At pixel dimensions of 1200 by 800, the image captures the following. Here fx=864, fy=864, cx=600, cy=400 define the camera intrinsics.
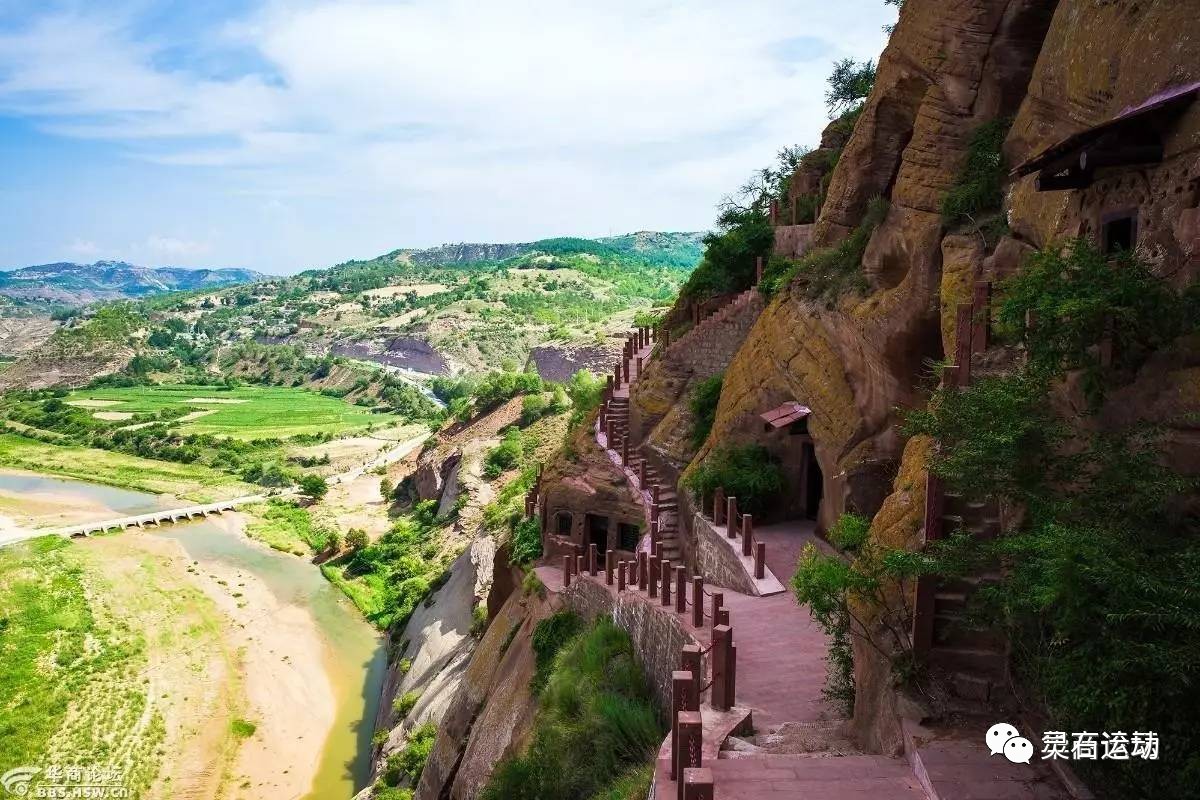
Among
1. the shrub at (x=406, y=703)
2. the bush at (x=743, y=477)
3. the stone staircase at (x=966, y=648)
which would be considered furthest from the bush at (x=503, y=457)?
the stone staircase at (x=966, y=648)

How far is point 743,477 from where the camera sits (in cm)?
1897

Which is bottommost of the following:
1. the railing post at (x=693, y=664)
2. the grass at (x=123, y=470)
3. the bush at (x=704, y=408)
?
the grass at (x=123, y=470)

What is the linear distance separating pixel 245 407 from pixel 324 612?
79.2m

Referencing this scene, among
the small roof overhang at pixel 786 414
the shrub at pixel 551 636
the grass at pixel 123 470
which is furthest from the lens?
the grass at pixel 123 470

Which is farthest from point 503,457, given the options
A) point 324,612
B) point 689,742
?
point 689,742

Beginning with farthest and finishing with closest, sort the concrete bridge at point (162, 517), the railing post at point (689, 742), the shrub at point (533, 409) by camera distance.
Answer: the concrete bridge at point (162, 517) → the shrub at point (533, 409) → the railing post at point (689, 742)

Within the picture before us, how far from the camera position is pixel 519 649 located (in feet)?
67.1

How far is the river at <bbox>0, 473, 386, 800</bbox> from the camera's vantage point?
28.9 meters

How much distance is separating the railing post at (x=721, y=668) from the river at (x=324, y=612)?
20.8 meters

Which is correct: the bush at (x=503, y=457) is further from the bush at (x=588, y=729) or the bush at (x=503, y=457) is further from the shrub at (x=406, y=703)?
the bush at (x=588, y=729)

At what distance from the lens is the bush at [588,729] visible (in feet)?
41.2

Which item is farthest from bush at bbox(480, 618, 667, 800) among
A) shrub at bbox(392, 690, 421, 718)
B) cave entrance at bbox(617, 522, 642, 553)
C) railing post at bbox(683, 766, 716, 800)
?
shrub at bbox(392, 690, 421, 718)

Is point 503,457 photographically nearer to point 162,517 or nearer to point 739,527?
point 162,517

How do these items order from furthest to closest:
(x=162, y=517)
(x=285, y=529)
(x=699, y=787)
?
(x=162, y=517) < (x=285, y=529) < (x=699, y=787)
